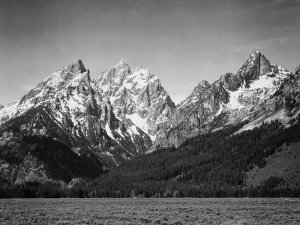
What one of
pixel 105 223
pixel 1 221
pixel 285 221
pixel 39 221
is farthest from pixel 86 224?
pixel 285 221

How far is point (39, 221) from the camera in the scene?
65.4 meters

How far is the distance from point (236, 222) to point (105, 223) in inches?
755

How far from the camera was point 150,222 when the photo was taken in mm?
65562

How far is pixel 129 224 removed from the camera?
202 feet

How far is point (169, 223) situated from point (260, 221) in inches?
545

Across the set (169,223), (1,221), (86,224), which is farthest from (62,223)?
(169,223)

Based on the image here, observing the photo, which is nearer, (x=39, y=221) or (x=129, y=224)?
(x=129, y=224)

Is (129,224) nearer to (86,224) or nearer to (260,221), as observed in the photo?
(86,224)

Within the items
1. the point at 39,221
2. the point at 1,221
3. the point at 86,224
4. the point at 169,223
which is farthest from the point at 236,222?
the point at 1,221

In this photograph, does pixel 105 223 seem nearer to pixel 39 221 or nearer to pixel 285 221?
pixel 39 221

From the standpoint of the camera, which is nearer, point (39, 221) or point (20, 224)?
point (20, 224)

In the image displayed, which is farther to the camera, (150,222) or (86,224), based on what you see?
(150,222)

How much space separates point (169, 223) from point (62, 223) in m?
15.3

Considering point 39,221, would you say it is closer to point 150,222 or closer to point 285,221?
point 150,222
